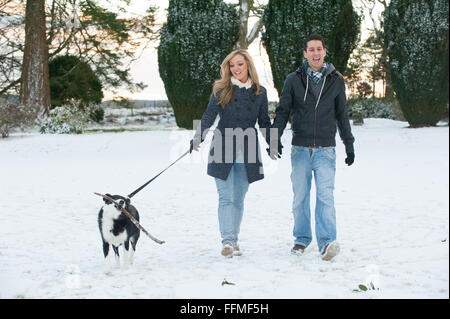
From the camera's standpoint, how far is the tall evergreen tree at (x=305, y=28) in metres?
16.7

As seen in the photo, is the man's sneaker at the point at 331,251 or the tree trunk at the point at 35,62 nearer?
the man's sneaker at the point at 331,251

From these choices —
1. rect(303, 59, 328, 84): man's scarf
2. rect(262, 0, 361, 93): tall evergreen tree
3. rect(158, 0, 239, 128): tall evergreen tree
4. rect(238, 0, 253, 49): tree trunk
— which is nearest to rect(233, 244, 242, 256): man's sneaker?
rect(303, 59, 328, 84): man's scarf

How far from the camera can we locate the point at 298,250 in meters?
4.56

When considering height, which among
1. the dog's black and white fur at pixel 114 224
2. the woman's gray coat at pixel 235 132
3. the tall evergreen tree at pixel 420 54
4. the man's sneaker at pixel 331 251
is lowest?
the man's sneaker at pixel 331 251

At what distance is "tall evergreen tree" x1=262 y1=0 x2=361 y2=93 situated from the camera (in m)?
16.7

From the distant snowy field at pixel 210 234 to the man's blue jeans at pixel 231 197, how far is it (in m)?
0.26

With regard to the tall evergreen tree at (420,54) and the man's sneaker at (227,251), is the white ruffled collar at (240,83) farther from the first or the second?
the tall evergreen tree at (420,54)

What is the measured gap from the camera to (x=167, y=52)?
19031mm

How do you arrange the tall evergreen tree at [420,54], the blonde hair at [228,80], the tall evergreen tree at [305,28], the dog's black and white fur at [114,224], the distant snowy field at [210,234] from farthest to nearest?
the tall evergreen tree at [305,28] → the tall evergreen tree at [420,54] → the blonde hair at [228,80] → the dog's black and white fur at [114,224] → the distant snowy field at [210,234]

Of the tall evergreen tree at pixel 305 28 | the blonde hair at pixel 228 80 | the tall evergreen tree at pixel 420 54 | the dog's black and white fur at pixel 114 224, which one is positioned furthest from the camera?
the tall evergreen tree at pixel 305 28

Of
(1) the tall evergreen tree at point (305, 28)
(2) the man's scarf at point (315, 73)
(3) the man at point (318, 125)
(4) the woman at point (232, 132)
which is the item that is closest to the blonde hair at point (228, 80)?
(4) the woman at point (232, 132)

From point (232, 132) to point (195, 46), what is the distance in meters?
14.7

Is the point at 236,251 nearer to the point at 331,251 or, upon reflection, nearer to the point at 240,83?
the point at 331,251

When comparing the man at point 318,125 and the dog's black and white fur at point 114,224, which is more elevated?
the man at point 318,125
